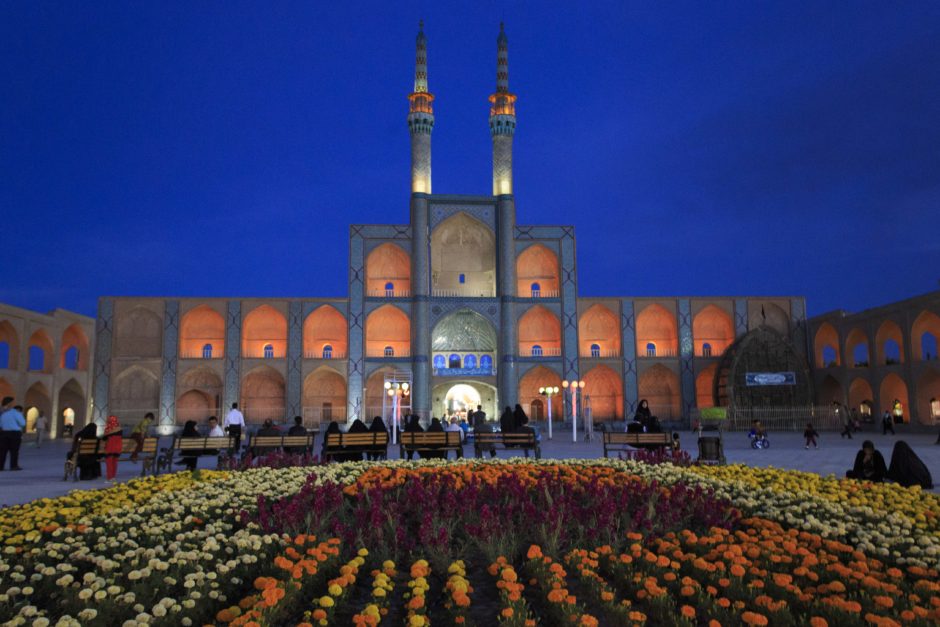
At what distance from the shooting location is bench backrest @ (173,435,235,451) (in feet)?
37.3

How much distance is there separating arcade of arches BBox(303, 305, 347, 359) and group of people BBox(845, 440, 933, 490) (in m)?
29.5

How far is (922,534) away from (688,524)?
5.13ft

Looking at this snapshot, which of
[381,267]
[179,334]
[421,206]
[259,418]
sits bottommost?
[259,418]

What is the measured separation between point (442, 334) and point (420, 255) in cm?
460

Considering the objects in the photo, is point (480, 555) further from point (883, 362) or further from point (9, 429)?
point (883, 362)

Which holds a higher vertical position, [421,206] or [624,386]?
[421,206]

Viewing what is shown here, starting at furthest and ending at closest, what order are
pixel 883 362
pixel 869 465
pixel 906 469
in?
pixel 883 362 → pixel 869 465 → pixel 906 469

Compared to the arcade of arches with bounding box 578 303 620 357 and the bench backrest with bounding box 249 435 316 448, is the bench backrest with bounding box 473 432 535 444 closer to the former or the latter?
the bench backrest with bounding box 249 435 316 448

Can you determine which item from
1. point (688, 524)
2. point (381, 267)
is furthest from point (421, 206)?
point (688, 524)

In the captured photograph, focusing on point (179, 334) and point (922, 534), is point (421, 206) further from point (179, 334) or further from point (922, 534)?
point (922, 534)

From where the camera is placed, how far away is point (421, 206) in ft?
112

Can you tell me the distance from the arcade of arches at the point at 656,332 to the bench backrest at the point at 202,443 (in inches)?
1085

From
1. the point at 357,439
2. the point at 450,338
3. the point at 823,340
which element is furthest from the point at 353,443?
the point at 823,340

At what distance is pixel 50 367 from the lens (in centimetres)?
3114
